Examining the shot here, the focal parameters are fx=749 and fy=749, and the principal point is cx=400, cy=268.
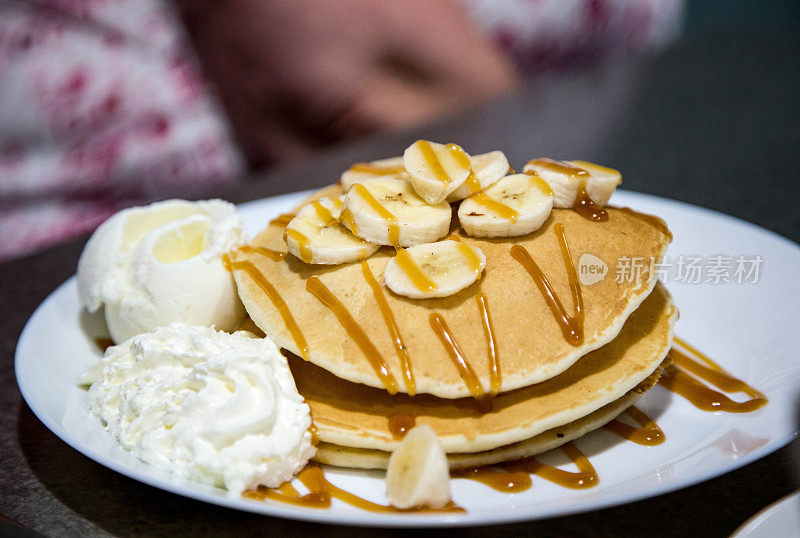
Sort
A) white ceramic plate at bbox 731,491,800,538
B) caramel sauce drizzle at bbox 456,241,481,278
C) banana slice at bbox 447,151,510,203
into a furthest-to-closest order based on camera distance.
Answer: banana slice at bbox 447,151,510,203 < caramel sauce drizzle at bbox 456,241,481,278 < white ceramic plate at bbox 731,491,800,538

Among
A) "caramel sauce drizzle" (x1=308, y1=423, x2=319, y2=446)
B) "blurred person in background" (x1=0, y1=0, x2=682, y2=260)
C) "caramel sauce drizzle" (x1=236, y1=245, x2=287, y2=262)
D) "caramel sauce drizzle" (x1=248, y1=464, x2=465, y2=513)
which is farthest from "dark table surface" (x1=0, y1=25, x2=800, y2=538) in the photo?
"caramel sauce drizzle" (x1=236, y1=245, x2=287, y2=262)

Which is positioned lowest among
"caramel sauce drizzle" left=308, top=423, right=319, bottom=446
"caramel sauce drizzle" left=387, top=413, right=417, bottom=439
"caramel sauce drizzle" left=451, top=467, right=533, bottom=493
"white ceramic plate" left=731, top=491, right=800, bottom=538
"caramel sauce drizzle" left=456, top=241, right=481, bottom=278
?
"caramel sauce drizzle" left=451, top=467, right=533, bottom=493

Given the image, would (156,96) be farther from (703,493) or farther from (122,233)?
(703,493)

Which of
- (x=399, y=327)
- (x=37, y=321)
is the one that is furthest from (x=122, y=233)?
(x=399, y=327)

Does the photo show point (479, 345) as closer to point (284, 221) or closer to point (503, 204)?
point (503, 204)

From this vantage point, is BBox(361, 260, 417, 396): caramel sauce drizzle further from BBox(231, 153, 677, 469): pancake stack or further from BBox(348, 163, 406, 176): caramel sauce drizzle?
BBox(348, 163, 406, 176): caramel sauce drizzle

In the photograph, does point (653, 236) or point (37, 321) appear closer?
point (653, 236)

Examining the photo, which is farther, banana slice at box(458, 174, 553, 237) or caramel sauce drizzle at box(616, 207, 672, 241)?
caramel sauce drizzle at box(616, 207, 672, 241)

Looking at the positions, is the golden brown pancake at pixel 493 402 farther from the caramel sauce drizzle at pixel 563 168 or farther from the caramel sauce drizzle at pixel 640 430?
the caramel sauce drizzle at pixel 563 168
